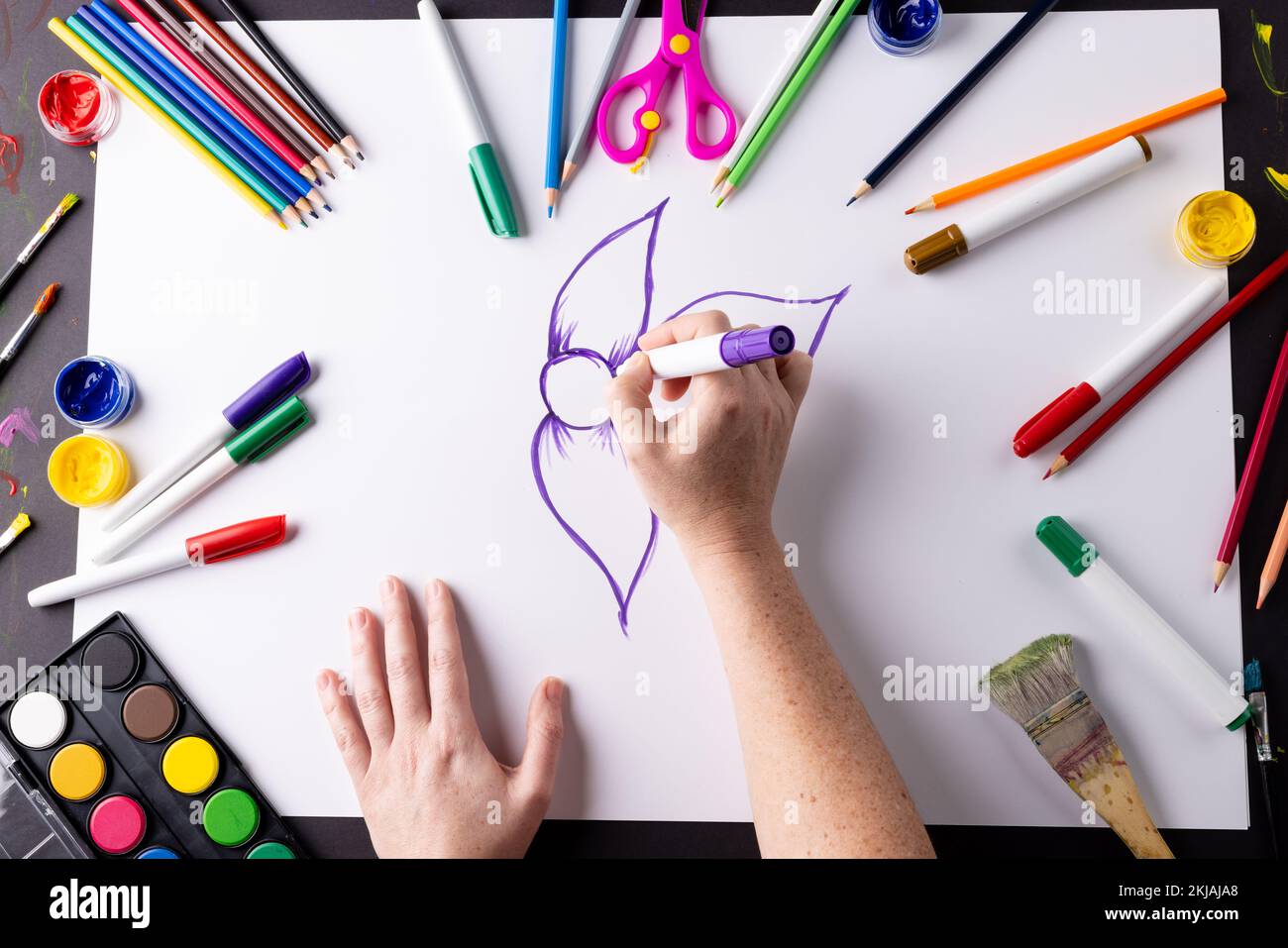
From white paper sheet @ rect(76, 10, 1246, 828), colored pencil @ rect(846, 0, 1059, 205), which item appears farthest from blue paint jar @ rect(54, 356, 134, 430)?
colored pencil @ rect(846, 0, 1059, 205)

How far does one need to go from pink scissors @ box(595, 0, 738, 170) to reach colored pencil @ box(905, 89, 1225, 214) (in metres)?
0.32

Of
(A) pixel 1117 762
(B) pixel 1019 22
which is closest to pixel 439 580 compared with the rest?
(A) pixel 1117 762

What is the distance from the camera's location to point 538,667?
123 centimetres

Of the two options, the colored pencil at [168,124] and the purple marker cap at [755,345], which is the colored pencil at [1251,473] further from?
the colored pencil at [168,124]

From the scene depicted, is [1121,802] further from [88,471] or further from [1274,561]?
[88,471]

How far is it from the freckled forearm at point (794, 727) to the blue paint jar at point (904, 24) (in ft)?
2.48

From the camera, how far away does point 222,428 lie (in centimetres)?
126

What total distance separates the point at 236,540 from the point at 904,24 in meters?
1.24

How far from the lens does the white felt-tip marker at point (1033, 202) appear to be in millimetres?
1243

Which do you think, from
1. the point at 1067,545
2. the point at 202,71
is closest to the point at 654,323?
the point at 1067,545

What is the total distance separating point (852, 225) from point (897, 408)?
278mm

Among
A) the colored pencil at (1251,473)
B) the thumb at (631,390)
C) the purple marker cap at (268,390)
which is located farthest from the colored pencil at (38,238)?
the colored pencil at (1251,473)

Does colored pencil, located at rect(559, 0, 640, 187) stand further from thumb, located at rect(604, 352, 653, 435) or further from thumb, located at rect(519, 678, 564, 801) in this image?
thumb, located at rect(519, 678, 564, 801)

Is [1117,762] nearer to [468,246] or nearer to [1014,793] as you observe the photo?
[1014,793]
